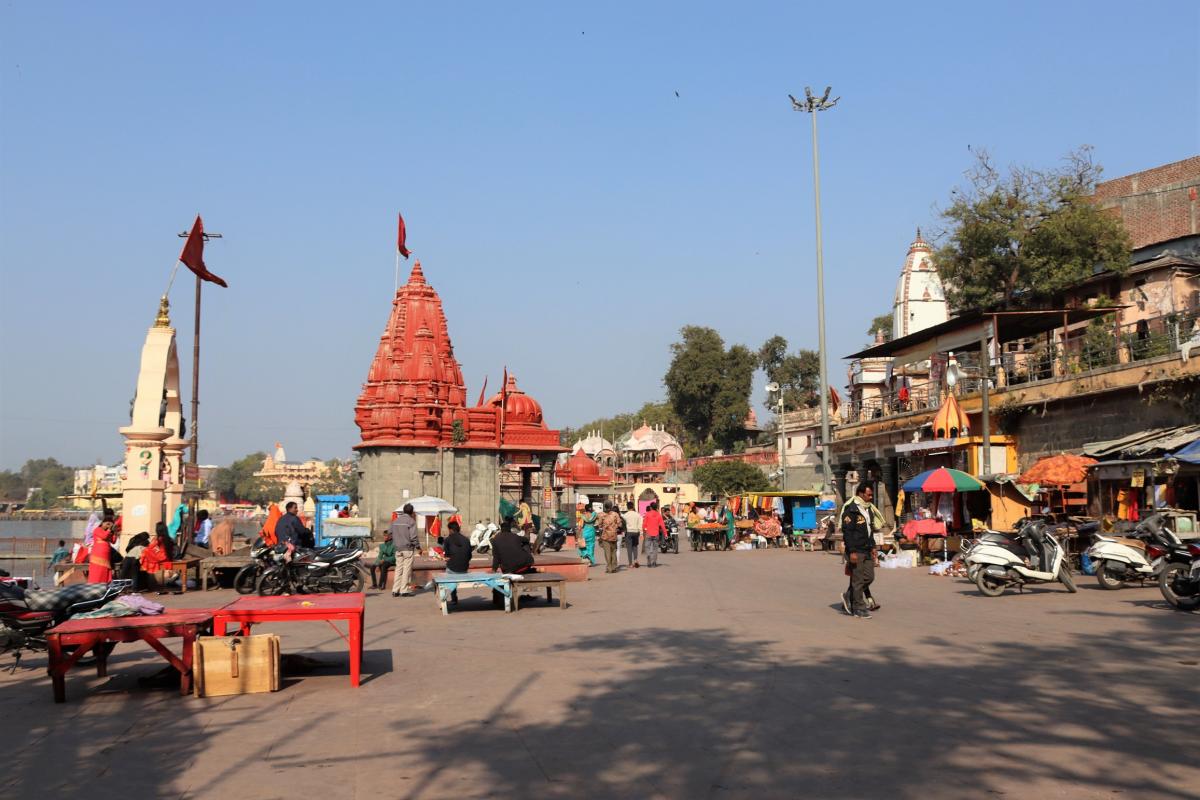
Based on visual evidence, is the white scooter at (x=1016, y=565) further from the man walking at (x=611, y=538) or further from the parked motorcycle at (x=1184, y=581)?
the man walking at (x=611, y=538)

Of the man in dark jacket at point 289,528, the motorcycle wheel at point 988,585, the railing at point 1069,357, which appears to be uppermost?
the railing at point 1069,357

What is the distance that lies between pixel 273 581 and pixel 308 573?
0.55m

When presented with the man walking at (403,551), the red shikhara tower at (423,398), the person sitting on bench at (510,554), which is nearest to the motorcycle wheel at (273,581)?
the man walking at (403,551)

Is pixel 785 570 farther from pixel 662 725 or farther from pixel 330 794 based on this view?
pixel 330 794

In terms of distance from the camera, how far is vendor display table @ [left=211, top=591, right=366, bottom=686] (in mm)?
8500

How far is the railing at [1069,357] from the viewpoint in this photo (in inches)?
846

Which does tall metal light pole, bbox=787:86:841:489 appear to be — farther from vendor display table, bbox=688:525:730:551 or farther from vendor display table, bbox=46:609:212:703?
vendor display table, bbox=46:609:212:703

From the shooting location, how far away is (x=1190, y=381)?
20016mm

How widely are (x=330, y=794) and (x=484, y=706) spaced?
2.25 meters

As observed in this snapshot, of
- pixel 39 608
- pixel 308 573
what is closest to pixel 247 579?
pixel 308 573

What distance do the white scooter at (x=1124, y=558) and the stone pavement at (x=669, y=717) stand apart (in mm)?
2834

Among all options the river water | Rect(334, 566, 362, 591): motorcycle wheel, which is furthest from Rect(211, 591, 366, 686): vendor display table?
the river water

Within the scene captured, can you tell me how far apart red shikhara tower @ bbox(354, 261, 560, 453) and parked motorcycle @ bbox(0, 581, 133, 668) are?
30667 mm

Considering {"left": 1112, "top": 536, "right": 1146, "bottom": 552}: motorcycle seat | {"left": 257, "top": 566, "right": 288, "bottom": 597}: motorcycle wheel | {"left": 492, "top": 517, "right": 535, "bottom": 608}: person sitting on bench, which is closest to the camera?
{"left": 492, "top": 517, "right": 535, "bottom": 608}: person sitting on bench
